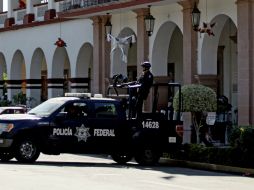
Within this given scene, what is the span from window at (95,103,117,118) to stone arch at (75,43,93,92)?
48.1 feet

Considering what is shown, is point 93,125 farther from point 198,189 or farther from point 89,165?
point 198,189

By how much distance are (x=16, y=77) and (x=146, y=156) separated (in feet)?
72.4

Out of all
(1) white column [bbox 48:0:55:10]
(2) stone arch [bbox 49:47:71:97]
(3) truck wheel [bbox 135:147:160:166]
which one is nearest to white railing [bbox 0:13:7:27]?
(1) white column [bbox 48:0:55:10]

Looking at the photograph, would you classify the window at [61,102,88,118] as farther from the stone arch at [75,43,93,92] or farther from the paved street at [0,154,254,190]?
the stone arch at [75,43,93,92]

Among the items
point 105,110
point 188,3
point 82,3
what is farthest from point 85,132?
point 82,3

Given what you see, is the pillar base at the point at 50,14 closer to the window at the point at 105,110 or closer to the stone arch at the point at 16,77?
the stone arch at the point at 16,77

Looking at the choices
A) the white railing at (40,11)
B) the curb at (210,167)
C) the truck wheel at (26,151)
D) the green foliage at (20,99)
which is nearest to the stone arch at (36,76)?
the green foliage at (20,99)

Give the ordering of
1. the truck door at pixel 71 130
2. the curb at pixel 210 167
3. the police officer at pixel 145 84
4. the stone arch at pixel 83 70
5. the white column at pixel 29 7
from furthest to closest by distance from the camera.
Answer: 1. the white column at pixel 29 7
2. the stone arch at pixel 83 70
3. the police officer at pixel 145 84
4. the truck door at pixel 71 130
5. the curb at pixel 210 167

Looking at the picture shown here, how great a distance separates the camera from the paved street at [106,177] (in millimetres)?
14297

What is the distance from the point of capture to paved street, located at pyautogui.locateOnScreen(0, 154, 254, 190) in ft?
46.9

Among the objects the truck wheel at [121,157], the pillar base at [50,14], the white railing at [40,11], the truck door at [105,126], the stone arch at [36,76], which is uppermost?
the white railing at [40,11]

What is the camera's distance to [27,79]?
39.7m

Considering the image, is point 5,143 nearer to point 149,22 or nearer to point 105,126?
point 105,126

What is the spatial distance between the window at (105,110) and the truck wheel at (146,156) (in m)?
A: 1.22
